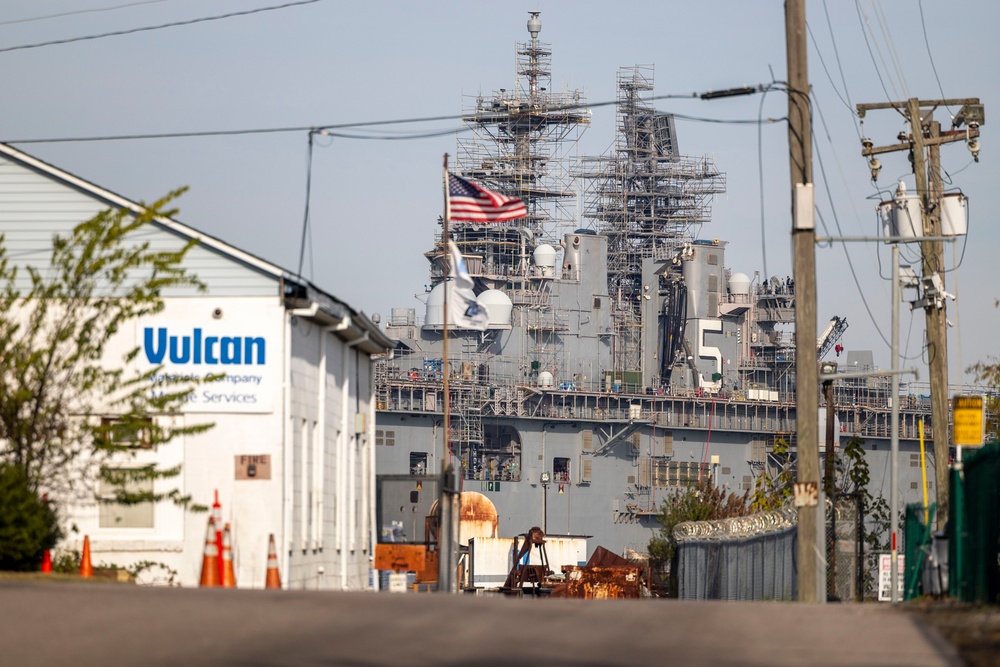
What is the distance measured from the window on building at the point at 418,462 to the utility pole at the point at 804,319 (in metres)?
89.4

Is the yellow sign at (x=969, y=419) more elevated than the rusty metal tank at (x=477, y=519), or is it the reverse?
the yellow sign at (x=969, y=419)

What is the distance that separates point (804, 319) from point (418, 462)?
299 ft

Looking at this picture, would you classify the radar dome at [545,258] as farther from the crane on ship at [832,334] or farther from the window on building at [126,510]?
the window on building at [126,510]

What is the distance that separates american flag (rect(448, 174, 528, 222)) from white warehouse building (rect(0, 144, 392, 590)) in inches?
213

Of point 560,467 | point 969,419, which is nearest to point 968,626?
point 969,419

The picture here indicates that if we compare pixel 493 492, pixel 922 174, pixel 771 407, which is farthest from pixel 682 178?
pixel 922 174

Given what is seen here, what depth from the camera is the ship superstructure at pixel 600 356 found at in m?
111

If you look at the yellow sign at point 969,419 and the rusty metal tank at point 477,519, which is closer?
the yellow sign at point 969,419

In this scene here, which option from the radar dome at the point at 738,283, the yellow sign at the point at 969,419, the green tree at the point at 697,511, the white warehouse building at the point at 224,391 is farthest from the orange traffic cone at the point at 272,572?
the radar dome at the point at 738,283

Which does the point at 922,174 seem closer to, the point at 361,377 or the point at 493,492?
the point at 361,377

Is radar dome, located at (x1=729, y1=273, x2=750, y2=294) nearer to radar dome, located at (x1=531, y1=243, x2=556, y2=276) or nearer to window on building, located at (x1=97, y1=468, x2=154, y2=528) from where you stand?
radar dome, located at (x1=531, y1=243, x2=556, y2=276)

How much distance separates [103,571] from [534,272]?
326 feet

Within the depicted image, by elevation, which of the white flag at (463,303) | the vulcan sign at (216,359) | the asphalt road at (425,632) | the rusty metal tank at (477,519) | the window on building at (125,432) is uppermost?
the white flag at (463,303)

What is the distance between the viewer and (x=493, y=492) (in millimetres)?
108188
